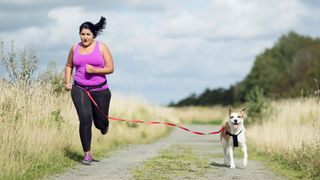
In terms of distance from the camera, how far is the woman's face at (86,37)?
11.0m

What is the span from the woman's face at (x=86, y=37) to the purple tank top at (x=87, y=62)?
14cm

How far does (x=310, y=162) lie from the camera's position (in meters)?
10.6

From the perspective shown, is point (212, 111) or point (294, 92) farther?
point (294, 92)

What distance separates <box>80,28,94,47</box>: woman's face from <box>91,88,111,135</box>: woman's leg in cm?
91

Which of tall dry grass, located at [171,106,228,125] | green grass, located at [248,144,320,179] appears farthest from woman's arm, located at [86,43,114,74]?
tall dry grass, located at [171,106,228,125]

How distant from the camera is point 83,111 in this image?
35.7ft

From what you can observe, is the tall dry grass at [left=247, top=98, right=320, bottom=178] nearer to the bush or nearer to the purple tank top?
the bush

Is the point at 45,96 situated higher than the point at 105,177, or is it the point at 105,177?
the point at 45,96

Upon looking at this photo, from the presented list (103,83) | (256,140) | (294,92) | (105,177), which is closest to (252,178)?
(105,177)

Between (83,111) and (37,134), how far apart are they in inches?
42.2

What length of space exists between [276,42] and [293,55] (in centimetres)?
488

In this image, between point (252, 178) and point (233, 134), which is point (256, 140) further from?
point (252, 178)

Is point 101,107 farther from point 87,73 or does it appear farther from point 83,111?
point 87,73

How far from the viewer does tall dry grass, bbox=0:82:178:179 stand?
9.63 m
